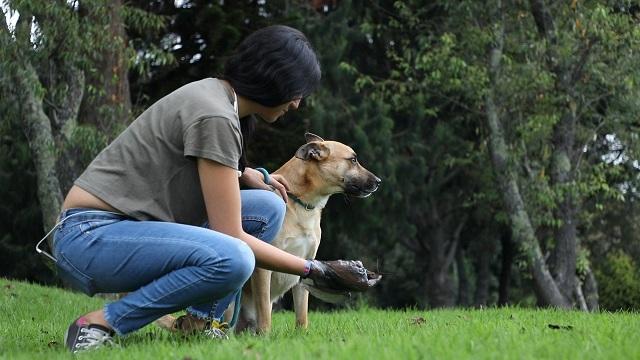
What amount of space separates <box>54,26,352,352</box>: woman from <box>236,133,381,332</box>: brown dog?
1.28m

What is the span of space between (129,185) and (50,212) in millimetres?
7918

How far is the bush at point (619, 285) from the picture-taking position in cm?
1897

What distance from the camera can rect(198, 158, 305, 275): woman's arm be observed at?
3.92 metres

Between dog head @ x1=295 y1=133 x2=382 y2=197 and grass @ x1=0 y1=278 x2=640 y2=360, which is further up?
dog head @ x1=295 y1=133 x2=382 y2=197

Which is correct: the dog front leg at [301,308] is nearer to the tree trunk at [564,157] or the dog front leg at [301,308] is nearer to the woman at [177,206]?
the woman at [177,206]

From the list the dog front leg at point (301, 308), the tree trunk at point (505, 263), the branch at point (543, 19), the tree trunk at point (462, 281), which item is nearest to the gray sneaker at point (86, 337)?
the dog front leg at point (301, 308)

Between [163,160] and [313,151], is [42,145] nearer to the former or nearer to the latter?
[313,151]

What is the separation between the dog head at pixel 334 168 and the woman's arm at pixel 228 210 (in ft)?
6.82

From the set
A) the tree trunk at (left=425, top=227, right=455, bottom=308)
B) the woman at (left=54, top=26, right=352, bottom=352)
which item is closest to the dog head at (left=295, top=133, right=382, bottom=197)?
the woman at (left=54, top=26, right=352, bottom=352)

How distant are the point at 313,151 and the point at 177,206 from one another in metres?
2.18

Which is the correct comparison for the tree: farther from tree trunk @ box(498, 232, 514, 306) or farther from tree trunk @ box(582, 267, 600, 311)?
tree trunk @ box(498, 232, 514, 306)

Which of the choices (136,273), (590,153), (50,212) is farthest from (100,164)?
(590,153)

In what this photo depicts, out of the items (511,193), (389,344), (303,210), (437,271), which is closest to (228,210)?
(389,344)

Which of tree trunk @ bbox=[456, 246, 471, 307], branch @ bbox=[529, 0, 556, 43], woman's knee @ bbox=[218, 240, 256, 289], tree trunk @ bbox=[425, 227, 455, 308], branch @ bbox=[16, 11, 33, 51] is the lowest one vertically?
tree trunk @ bbox=[456, 246, 471, 307]
